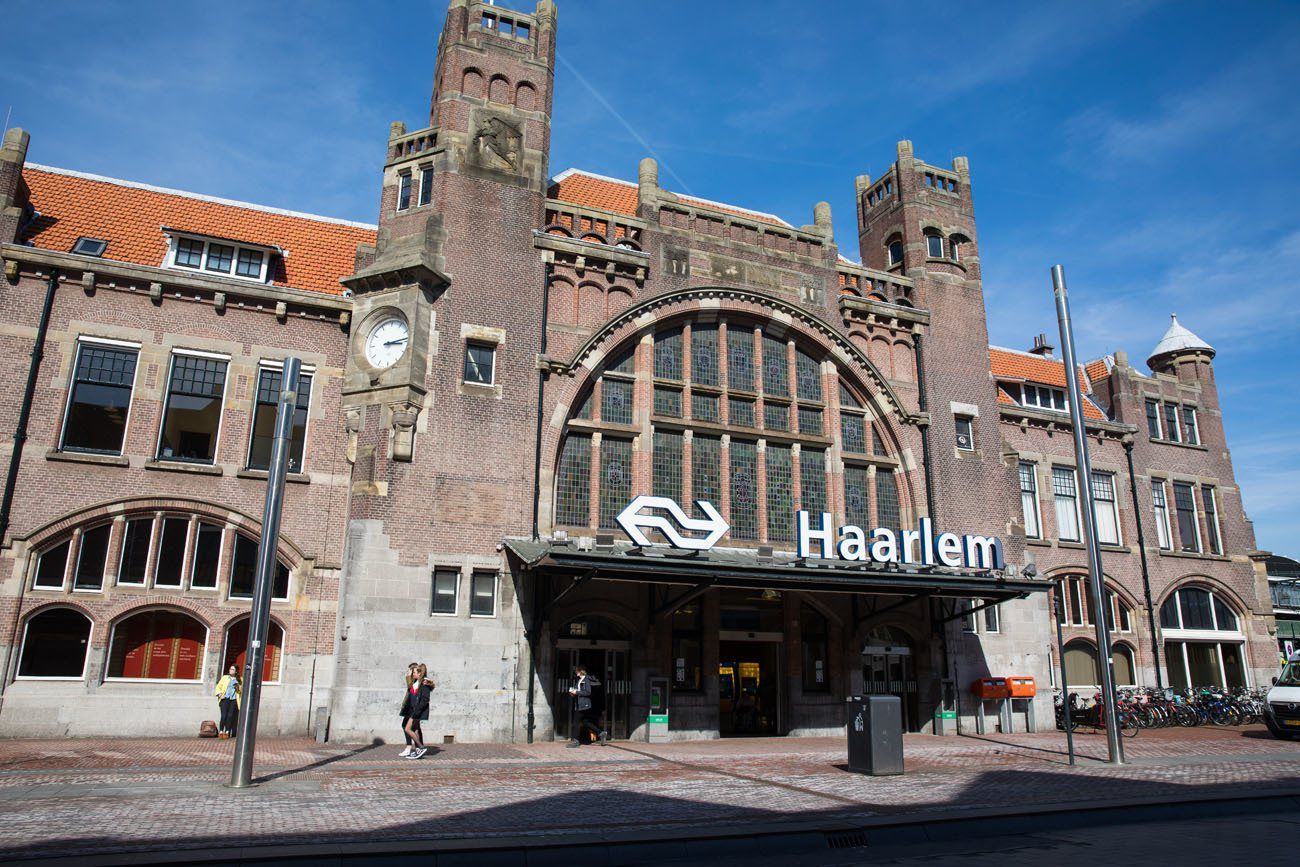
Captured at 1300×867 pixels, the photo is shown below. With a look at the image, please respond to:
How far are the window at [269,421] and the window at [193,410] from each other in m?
0.85

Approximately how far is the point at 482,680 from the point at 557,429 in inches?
259

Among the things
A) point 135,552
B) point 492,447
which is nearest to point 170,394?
point 135,552

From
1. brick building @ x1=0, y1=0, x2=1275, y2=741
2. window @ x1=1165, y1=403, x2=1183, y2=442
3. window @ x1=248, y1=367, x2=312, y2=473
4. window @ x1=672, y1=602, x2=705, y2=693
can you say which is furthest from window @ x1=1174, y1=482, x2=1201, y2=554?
window @ x1=248, y1=367, x2=312, y2=473

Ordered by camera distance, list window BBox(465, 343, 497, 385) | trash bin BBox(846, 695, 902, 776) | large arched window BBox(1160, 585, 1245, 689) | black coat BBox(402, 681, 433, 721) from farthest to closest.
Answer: large arched window BBox(1160, 585, 1245, 689), window BBox(465, 343, 497, 385), black coat BBox(402, 681, 433, 721), trash bin BBox(846, 695, 902, 776)

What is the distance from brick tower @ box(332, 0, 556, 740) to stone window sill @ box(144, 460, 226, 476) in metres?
3.40

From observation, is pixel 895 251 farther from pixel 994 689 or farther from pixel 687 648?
pixel 687 648

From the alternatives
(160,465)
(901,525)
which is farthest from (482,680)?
(901,525)

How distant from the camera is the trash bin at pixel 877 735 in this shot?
15.5 m

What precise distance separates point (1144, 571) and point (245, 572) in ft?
101

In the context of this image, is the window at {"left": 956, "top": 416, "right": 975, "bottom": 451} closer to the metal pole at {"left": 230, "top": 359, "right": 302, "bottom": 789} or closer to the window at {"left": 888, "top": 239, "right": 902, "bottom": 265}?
the window at {"left": 888, "top": 239, "right": 902, "bottom": 265}

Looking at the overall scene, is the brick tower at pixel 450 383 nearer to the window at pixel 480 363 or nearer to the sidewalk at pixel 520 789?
the window at pixel 480 363

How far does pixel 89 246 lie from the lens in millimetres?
22859

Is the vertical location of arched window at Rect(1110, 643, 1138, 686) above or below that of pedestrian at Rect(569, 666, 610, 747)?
above

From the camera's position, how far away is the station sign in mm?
21141
